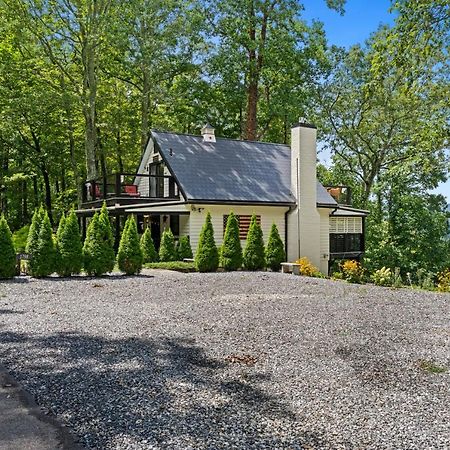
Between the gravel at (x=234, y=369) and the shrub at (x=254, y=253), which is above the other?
the shrub at (x=254, y=253)

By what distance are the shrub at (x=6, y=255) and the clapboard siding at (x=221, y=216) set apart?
284 inches

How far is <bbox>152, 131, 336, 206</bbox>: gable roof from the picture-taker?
18.3 meters

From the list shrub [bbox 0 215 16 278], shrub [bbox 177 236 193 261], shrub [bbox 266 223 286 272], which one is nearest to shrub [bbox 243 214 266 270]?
shrub [bbox 266 223 286 272]

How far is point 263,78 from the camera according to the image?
2805cm

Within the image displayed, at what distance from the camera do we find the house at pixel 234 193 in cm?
1812

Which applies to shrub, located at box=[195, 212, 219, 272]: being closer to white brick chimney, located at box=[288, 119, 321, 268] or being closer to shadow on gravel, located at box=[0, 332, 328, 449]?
white brick chimney, located at box=[288, 119, 321, 268]

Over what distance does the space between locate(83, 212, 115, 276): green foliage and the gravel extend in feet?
10.6

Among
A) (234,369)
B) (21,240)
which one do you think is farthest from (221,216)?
(234,369)

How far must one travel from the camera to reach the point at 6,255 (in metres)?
11.3

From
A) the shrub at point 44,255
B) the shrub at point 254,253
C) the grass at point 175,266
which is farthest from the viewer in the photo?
the shrub at point 254,253

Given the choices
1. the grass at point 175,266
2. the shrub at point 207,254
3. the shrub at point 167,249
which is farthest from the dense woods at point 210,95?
the shrub at point 207,254

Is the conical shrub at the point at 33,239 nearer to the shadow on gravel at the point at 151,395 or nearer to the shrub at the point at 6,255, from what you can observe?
the shrub at the point at 6,255

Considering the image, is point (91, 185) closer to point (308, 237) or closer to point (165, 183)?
point (165, 183)

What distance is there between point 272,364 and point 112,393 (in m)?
1.75
